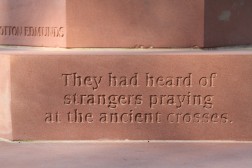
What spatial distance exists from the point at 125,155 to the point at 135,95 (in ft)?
1.83

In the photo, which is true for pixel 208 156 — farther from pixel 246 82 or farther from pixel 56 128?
pixel 56 128

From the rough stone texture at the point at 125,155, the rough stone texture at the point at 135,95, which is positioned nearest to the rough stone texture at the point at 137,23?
the rough stone texture at the point at 135,95

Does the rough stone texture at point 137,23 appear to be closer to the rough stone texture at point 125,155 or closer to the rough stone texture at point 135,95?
the rough stone texture at point 135,95

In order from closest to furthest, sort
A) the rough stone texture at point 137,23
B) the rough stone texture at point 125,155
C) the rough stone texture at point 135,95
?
1. the rough stone texture at point 125,155
2. the rough stone texture at point 135,95
3. the rough stone texture at point 137,23

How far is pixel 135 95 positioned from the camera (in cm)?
411

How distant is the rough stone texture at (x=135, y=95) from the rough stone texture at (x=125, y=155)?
121mm

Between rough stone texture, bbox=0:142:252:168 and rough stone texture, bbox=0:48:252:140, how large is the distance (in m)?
0.12

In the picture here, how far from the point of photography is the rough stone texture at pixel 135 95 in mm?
4070

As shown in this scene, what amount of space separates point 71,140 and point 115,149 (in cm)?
43

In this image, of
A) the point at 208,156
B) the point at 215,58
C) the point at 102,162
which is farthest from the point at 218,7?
the point at 102,162

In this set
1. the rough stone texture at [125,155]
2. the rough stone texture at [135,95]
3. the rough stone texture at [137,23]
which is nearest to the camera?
the rough stone texture at [125,155]

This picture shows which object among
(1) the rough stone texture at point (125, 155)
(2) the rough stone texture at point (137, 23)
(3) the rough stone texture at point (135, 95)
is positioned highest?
(2) the rough stone texture at point (137, 23)

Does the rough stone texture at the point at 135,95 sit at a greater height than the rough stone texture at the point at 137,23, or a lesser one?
lesser

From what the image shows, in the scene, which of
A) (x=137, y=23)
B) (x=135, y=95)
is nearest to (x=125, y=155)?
(x=135, y=95)
